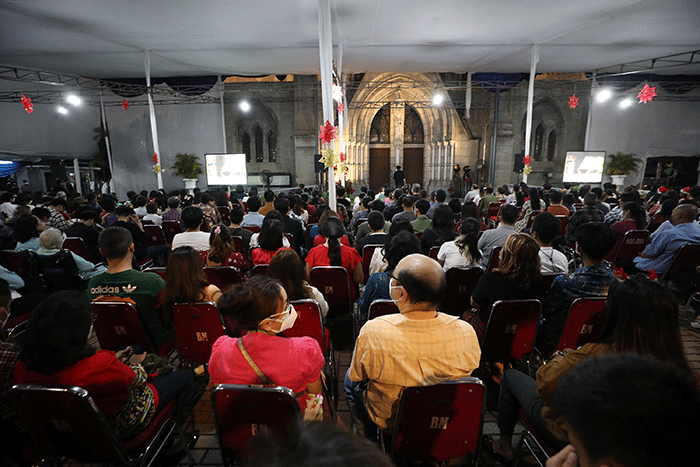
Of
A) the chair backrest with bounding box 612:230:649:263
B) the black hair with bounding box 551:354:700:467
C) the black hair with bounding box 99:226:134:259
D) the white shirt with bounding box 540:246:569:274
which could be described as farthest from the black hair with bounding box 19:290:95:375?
the chair backrest with bounding box 612:230:649:263

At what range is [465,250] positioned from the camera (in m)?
3.46

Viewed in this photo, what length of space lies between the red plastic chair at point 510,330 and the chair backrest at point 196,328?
1.94m

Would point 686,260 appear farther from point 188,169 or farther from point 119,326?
point 188,169

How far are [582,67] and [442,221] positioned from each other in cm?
1472

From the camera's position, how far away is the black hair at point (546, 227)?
3.24m

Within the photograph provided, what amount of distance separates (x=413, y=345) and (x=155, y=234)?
Result: 223 inches

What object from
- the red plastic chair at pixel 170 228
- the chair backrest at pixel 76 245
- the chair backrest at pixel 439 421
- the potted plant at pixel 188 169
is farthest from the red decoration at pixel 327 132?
the potted plant at pixel 188 169

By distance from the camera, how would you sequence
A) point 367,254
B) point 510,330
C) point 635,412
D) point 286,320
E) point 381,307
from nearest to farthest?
1. point 635,412
2. point 286,320
3. point 381,307
4. point 510,330
5. point 367,254

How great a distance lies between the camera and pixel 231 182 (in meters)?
15.5

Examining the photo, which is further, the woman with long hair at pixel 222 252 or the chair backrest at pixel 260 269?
the woman with long hair at pixel 222 252

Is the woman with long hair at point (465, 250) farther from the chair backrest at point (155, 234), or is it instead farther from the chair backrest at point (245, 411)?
the chair backrest at point (155, 234)

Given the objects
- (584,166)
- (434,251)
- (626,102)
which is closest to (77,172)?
(434,251)

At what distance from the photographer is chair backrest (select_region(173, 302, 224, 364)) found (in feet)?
8.03

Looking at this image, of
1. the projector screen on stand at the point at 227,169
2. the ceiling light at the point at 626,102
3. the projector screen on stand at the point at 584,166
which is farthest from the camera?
the ceiling light at the point at 626,102
